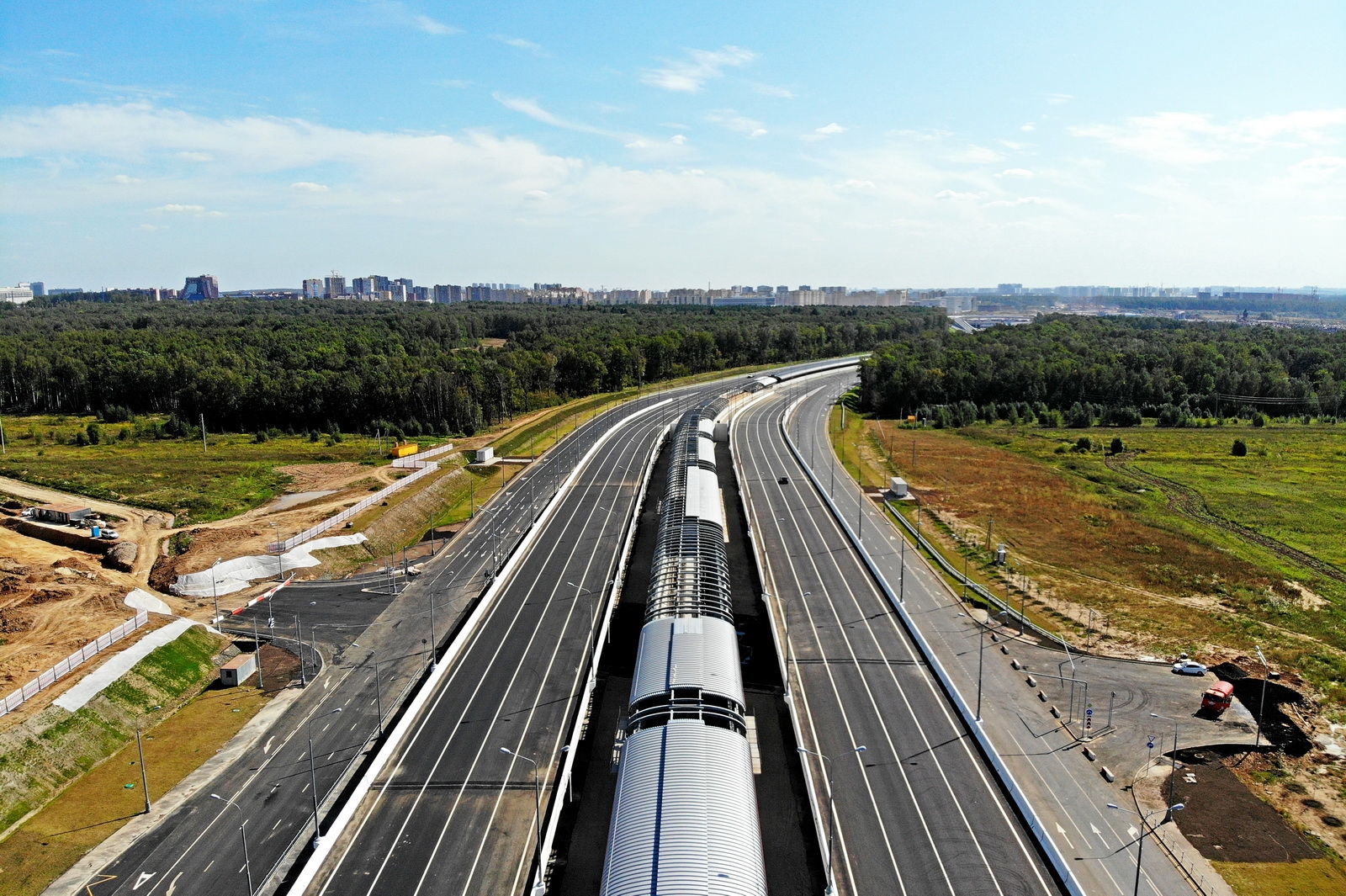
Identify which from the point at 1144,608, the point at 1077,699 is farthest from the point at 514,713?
the point at 1144,608

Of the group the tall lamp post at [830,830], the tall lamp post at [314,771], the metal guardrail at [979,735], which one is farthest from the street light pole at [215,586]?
the metal guardrail at [979,735]

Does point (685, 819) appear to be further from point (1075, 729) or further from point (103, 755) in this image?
point (103, 755)

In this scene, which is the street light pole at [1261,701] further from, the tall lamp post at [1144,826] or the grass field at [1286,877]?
the grass field at [1286,877]

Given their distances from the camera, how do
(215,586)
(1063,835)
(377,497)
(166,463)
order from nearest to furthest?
(1063,835)
(215,586)
(377,497)
(166,463)

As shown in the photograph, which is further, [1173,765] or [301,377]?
[301,377]

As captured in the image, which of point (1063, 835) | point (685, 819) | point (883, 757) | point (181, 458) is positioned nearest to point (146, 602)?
point (685, 819)

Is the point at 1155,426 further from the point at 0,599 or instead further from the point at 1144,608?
the point at 0,599
